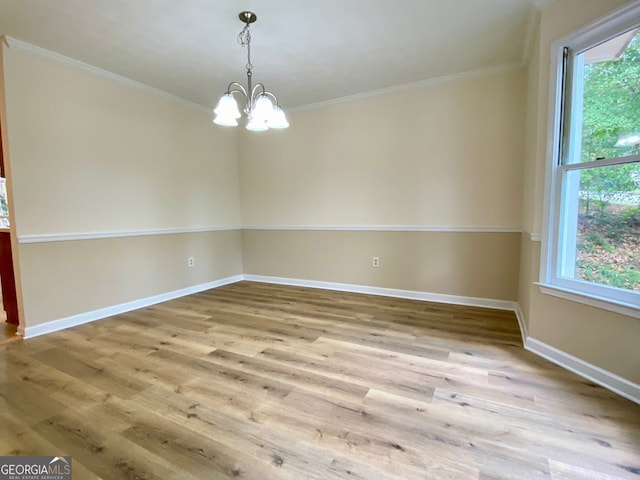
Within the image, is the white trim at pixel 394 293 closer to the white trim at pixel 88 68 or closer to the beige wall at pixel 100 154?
the beige wall at pixel 100 154

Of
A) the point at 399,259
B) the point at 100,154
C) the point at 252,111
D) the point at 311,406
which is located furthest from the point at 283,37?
the point at 311,406

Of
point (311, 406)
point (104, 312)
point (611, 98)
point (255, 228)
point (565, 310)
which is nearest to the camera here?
point (311, 406)

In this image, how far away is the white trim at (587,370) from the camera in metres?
1.76

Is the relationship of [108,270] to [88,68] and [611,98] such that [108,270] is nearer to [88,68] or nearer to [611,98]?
[88,68]

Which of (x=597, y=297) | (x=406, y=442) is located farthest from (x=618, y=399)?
(x=406, y=442)

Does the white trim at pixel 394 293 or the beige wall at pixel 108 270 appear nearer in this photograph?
the beige wall at pixel 108 270

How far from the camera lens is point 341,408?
171 centimetres

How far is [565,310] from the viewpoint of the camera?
6.93ft

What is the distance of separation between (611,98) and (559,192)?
1.98ft

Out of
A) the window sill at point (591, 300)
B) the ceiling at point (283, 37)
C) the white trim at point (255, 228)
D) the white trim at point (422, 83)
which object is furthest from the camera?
the white trim at point (422, 83)

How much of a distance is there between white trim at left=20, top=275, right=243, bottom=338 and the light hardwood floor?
0.47 feet

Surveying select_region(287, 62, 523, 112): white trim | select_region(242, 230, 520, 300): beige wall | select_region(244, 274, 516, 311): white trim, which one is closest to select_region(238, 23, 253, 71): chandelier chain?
select_region(287, 62, 523, 112): white trim

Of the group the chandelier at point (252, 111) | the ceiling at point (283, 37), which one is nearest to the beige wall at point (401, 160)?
the ceiling at point (283, 37)

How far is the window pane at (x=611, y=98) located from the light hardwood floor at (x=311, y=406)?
4.79ft
